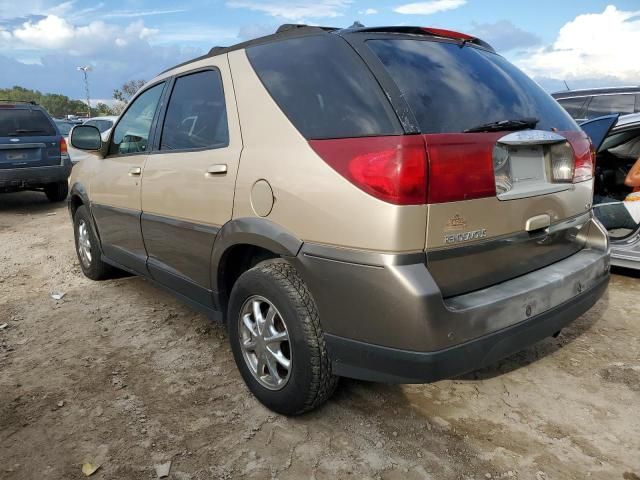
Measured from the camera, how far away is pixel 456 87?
2.21 m

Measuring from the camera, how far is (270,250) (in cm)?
235

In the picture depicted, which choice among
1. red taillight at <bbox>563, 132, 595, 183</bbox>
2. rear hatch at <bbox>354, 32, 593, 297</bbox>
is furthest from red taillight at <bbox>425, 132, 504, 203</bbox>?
red taillight at <bbox>563, 132, 595, 183</bbox>

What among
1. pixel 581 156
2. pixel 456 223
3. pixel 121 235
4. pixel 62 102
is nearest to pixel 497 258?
pixel 456 223

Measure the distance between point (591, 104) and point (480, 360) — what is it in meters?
6.84

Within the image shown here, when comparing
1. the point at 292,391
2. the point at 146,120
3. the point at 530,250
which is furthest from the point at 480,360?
the point at 146,120

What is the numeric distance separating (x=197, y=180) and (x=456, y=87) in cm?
147

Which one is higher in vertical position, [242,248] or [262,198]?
[262,198]

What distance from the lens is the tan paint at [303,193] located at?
6.25ft

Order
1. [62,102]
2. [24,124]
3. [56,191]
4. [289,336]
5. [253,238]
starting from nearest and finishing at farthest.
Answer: [289,336]
[253,238]
[24,124]
[56,191]
[62,102]

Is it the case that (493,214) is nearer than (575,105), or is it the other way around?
(493,214)

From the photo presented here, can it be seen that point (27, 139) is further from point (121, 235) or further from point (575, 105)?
point (575, 105)

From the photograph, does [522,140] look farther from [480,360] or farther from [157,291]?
[157,291]

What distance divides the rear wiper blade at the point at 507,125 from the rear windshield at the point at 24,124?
8.82 meters

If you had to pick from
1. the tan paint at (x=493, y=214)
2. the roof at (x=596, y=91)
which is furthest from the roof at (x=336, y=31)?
the roof at (x=596, y=91)
